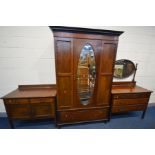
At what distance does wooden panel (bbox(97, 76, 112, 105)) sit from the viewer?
198 cm

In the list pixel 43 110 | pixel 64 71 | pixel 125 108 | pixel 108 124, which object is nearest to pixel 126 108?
pixel 125 108

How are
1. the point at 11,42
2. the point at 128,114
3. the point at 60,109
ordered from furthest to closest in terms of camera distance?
1. the point at 128,114
2. the point at 11,42
3. the point at 60,109

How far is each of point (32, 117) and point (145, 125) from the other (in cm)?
238

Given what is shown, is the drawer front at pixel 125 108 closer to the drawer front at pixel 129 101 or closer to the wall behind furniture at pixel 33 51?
the drawer front at pixel 129 101

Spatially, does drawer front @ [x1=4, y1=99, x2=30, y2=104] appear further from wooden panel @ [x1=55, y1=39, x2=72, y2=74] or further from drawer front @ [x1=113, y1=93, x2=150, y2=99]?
drawer front @ [x1=113, y1=93, x2=150, y2=99]

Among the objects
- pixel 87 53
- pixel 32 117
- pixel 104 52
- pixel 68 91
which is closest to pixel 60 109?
pixel 68 91

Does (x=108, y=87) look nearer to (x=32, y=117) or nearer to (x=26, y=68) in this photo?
(x=32, y=117)

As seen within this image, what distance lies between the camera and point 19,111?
195cm

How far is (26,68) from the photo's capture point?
7.47ft

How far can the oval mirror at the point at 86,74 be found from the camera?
1.85 meters

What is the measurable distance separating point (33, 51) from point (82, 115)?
1.70m

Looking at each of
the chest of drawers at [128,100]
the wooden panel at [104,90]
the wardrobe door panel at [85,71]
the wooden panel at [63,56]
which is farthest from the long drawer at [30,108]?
the chest of drawers at [128,100]

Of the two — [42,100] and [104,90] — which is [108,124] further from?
[42,100]

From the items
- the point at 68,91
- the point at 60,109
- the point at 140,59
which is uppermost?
the point at 140,59
